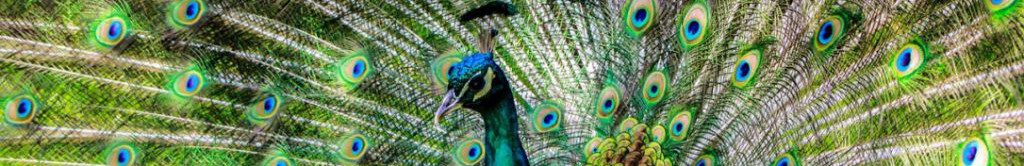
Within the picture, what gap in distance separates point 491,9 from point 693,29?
513 mm

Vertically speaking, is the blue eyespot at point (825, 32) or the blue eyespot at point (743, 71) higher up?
the blue eyespot at point (743, 71)

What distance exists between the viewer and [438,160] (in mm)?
3910

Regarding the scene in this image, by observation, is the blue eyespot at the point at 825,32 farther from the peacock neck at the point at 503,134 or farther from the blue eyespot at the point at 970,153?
the peacock neck at the point at 503,134

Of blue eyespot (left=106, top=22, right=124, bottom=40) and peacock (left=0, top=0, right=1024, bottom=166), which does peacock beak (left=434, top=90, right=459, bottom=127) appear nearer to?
peacock (left=0, top=0, right=1024, bottom=166)

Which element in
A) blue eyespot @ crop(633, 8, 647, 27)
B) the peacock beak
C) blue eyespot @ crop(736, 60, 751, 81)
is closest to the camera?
the peacock beak

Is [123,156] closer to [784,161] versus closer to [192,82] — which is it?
[192,82]

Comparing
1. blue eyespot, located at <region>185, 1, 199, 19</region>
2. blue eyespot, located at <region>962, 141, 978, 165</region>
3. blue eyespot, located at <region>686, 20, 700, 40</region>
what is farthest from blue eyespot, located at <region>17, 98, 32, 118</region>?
blue eyespot, located at <region>962, 141, 978, 165</region>

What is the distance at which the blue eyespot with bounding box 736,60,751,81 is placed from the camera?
348cm

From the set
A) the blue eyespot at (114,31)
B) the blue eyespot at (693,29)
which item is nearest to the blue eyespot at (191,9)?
the blue eyespot at (114,31)

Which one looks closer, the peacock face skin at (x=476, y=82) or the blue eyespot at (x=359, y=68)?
the peacock face skin at (x=476, y=82)

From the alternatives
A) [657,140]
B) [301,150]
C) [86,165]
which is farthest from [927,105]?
[86,165]

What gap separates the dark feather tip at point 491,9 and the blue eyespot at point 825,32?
70cm

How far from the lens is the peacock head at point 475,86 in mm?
2992

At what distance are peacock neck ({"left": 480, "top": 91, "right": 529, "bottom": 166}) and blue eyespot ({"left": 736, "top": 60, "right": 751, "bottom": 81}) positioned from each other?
1.89ft
